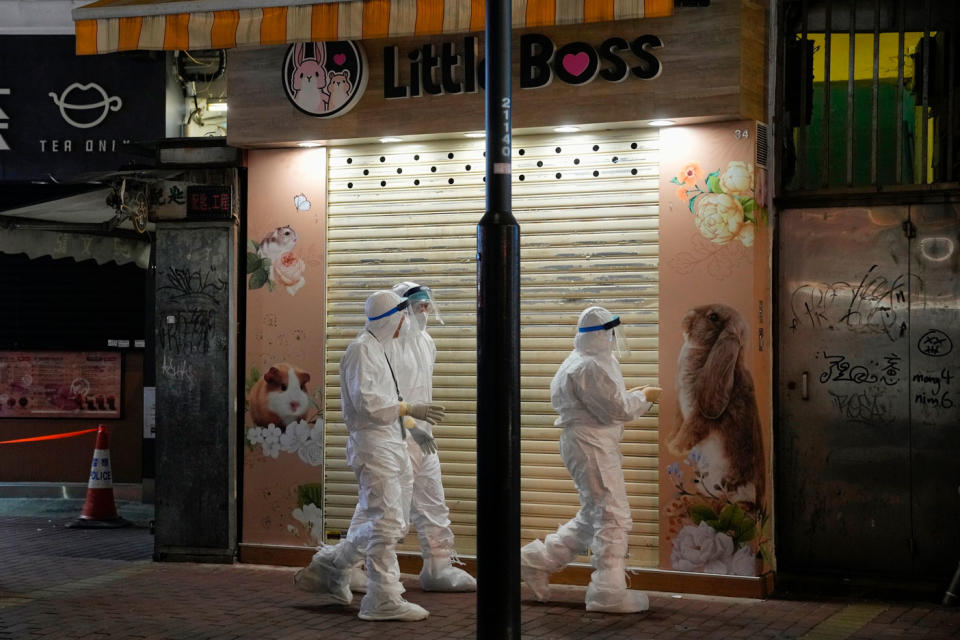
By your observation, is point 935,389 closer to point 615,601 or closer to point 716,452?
point 716,452

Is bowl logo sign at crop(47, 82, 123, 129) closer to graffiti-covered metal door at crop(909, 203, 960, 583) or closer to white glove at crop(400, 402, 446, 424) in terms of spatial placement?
white glove at crop(400, 402, 446, 424)

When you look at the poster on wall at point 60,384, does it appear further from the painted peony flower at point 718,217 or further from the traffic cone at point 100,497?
the painted peony flower at point 718,217

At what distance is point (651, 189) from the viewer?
9.62 m

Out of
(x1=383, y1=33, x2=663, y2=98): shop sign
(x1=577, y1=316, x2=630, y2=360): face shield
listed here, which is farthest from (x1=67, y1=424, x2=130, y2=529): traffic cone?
(x1=577, y1=316, x2=630, y2=360): face shield

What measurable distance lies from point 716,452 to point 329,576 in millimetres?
2947

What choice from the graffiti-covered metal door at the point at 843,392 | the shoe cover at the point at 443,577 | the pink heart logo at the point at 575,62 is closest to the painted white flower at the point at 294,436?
the shoe cover at the point at 443,577

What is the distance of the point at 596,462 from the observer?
875cm

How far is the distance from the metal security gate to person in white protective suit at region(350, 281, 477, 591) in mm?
2542

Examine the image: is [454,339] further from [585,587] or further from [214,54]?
[214,54]

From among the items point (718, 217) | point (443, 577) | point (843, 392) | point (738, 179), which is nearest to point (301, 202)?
point (443, 577)

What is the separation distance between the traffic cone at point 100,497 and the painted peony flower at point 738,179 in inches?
276

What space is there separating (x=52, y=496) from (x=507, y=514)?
10631 mm

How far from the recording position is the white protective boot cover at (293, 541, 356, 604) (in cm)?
883

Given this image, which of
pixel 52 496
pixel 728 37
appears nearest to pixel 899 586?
pixel 728 37
